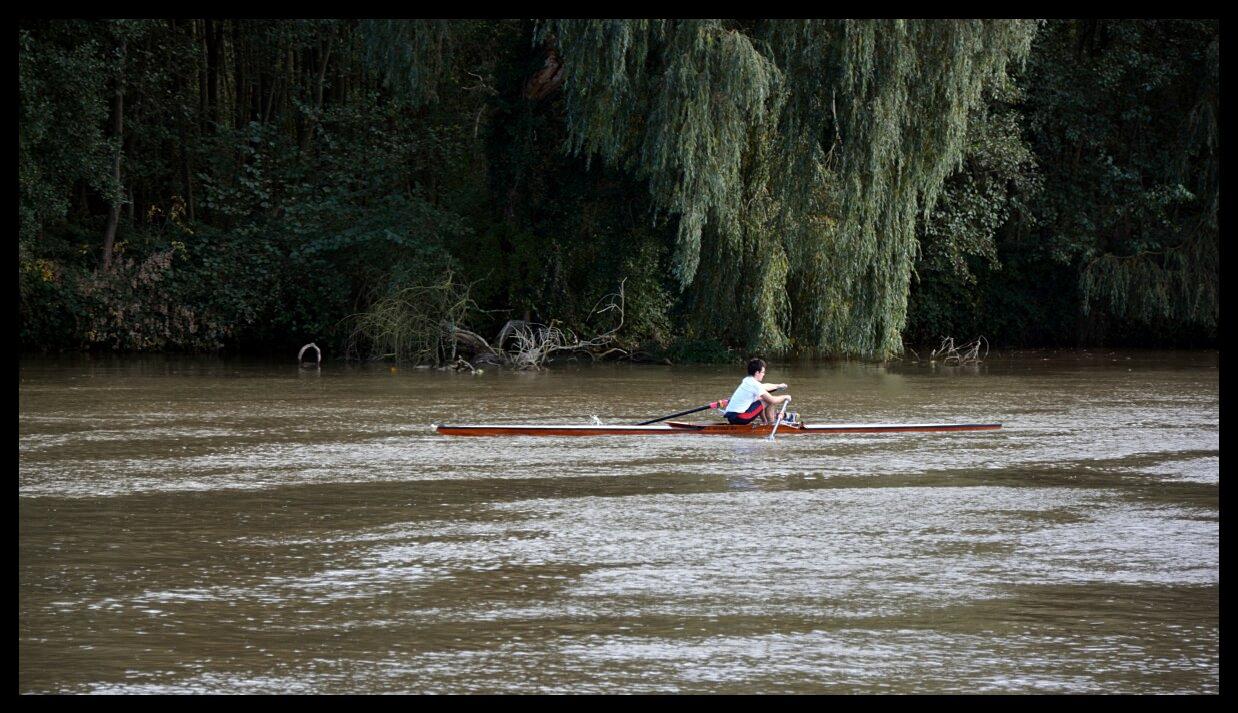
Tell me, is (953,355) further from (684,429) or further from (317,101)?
(684,429)

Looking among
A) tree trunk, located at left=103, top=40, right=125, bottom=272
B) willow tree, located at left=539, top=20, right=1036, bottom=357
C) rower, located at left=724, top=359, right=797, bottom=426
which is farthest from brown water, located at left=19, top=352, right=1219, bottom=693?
tree trunk, located at left=103, top=40, right=125, bottom=272

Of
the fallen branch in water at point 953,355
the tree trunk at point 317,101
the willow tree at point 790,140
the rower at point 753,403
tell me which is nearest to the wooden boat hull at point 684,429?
the rower at point 753,403

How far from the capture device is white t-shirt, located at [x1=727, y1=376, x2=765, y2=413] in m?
16.4

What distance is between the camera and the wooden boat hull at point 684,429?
16078 mm

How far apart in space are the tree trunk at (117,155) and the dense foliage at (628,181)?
158 mm

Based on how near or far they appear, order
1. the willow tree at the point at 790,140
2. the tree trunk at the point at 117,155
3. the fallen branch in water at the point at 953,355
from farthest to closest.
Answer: the tree trunk at the point at 117,155
the fallen branch in water at the point at 953,355
the willow tree at the point at 790,140

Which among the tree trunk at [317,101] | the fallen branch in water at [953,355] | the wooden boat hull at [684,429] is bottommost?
the wooden boat hull at [684,429]

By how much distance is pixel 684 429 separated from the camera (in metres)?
16.6

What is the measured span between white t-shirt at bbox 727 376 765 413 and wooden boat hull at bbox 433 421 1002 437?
192 millimetres

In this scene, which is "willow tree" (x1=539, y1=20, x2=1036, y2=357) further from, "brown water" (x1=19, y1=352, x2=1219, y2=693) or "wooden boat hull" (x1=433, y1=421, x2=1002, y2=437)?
"wooden boat hull" (x1=433, y1=421, x2=1002, y2=437)

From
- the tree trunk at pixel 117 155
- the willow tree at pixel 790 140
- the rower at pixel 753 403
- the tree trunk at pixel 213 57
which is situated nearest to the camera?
the rower at pixel 753 403

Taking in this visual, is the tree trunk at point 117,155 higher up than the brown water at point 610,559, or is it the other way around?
the tree trunk at point 117,155

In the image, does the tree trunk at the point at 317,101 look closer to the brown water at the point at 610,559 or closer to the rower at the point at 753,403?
the brown water at the point at 610,559

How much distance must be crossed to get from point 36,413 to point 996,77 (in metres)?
14.4
